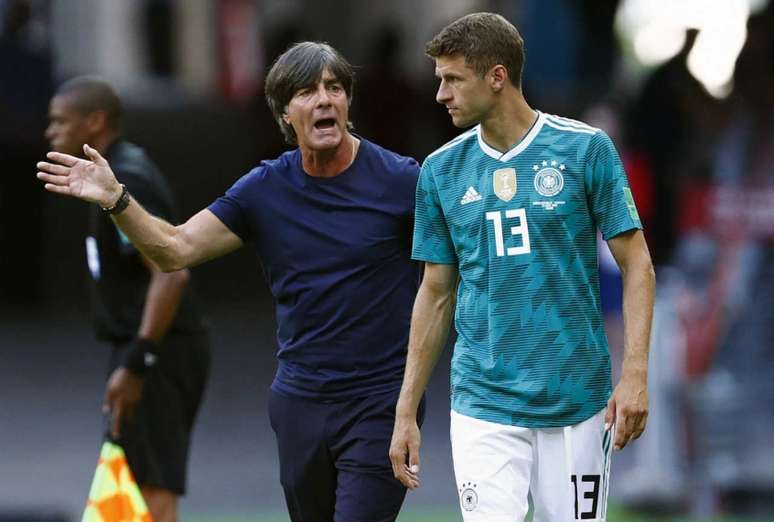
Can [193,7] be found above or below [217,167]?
above

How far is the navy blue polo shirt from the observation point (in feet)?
19.8

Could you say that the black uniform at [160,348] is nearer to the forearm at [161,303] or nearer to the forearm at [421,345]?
the forearm at [161,303]

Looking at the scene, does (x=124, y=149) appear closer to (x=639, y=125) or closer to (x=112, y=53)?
(x=639, y=125)

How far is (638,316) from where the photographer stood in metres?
5.39

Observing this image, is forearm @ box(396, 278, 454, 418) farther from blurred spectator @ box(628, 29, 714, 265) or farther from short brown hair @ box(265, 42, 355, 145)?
blurred spectator @ box(628, 29, 714, 265)

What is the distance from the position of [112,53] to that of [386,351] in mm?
29783

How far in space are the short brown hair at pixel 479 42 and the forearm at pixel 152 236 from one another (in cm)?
115

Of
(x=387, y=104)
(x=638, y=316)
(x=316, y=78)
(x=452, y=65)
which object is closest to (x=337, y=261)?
(x=316, y=78)

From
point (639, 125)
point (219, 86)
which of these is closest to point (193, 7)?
point (219, 86)

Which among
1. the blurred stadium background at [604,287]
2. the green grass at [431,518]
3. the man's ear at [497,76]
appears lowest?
the green grass at [431,518]

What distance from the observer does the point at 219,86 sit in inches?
1243

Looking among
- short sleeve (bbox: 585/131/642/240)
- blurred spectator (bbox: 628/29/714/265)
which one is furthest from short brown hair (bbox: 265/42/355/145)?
blurred spectator (bbox: 628/29/714/265)

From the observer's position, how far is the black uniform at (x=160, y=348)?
7.39m

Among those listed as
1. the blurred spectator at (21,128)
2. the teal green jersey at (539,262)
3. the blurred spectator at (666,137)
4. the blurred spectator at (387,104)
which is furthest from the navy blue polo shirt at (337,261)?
the blurred spectator at (387,104)
